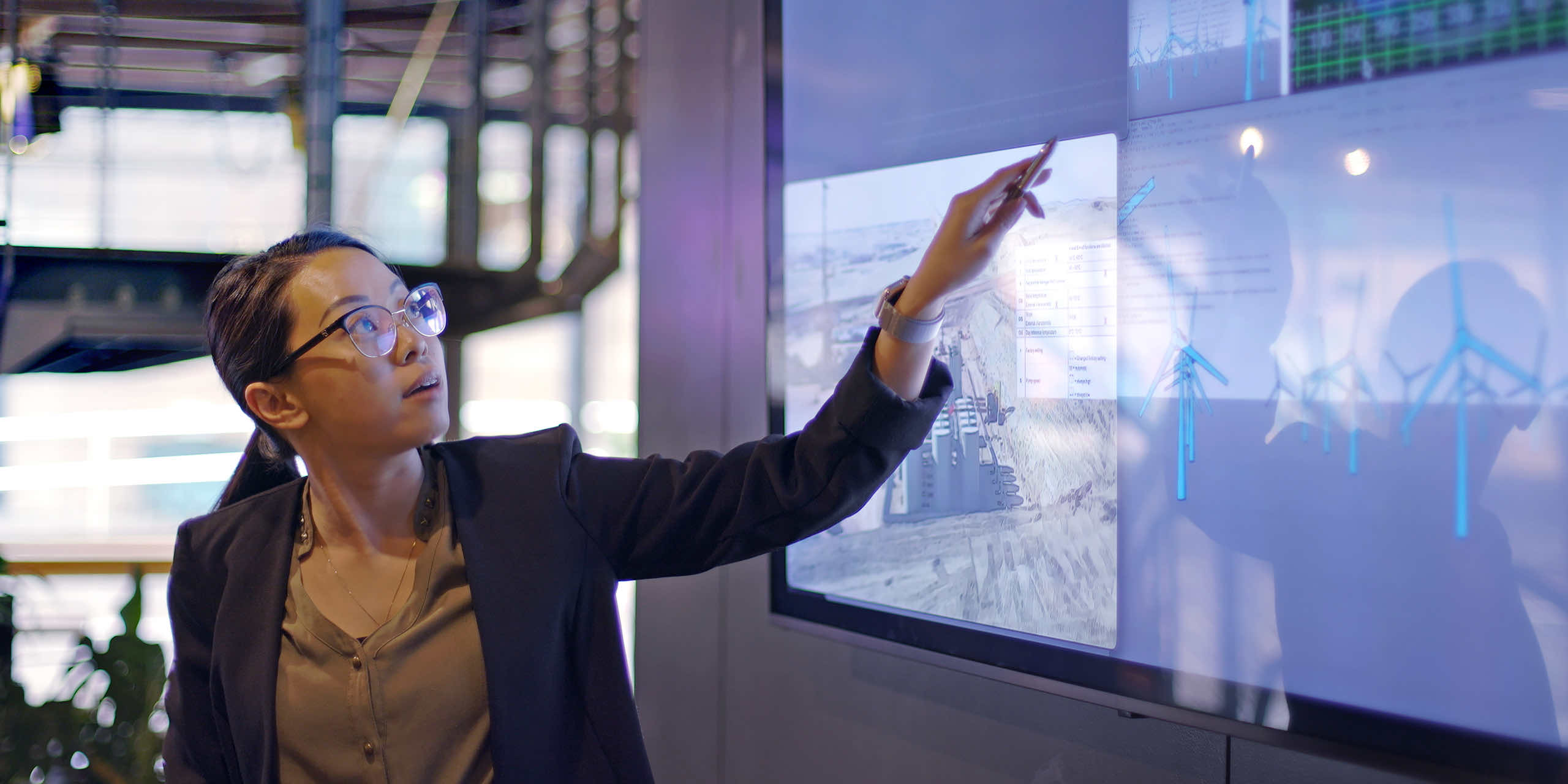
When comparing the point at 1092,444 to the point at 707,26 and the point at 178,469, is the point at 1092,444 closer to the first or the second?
the point at 707,26

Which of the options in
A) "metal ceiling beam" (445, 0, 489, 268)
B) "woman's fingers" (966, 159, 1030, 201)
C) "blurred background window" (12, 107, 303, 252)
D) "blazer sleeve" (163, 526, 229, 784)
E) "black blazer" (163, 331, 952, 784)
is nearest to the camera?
"woman's fingers" (966, 159, 1030, 201)

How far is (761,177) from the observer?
1.88 meters

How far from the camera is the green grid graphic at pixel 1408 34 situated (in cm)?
87

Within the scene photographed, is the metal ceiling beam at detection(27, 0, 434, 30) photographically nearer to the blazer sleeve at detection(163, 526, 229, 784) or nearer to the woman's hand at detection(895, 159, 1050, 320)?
Result: the blazer sleeve at detection(163, 526, 229, 784)

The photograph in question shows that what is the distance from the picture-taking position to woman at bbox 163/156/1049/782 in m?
1.15

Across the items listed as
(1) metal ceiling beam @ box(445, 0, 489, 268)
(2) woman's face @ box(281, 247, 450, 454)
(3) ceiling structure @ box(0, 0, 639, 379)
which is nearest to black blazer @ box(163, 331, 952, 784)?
(2) woman's face @ box(281, 247, 450, 454)

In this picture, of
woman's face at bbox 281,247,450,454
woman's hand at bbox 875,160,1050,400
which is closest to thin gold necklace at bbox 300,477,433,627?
woman's face at bbox 281,247,450,454

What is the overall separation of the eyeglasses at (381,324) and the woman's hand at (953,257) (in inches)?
21.9

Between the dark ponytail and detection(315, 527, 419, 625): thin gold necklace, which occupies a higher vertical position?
the dark ponytail

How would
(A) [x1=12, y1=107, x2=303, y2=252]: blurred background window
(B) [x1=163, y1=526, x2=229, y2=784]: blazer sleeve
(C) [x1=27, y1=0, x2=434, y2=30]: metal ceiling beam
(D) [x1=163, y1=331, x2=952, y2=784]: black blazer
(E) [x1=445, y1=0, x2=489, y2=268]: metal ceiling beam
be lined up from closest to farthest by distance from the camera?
(D) [x1=163, y1=331, x2=952, y2=784]: black blazer, (B) [x1=163, y1=526, x2=229, y2=784]: blazer sleeve, (C) [x1=27, y1=0, x2=434, y2=30]: metal ceiling beam, (A) [x1=12, y1=107, x2=303, y2=252]: blurred background window, (E) [x1=445, y1=0, x2=489, y2=268]: metal ceiling beam

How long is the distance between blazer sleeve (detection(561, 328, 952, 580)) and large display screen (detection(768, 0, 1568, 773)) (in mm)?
308

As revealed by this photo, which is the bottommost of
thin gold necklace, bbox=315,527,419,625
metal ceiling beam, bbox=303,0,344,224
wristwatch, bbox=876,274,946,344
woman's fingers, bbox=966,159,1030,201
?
thin gold necklace, bbox=315,527,419,625

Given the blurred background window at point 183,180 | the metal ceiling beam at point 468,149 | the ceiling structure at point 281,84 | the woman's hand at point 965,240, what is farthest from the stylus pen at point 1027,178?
the metal ceiling beam at point 468,149

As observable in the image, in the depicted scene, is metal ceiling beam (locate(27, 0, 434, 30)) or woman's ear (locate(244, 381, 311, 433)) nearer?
woman's ear (locate(244, 381, 311, 433))
